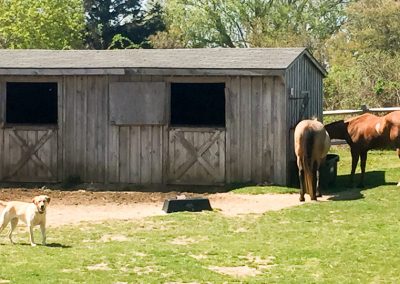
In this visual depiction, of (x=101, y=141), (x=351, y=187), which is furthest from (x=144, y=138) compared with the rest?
(x=351, y=187)

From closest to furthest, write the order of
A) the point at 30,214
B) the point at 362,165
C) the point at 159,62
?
the point at 30,214 → the point at 362,165 → the point at 159,62

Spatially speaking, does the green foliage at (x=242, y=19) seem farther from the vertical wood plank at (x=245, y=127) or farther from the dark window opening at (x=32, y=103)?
the vertical wood plank at (x=245, y=127)

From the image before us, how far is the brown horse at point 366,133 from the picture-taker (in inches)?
701

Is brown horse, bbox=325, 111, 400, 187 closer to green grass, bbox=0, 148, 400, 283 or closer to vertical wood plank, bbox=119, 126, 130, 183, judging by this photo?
green grass, bbox=0, 148, 400, 283

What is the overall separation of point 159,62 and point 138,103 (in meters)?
1.05

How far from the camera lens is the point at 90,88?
1850 centimetres

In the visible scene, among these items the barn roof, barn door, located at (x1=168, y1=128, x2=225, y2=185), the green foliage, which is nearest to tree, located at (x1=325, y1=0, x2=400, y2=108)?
the green foliage

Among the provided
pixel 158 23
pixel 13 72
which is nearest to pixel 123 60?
pixel 13 72

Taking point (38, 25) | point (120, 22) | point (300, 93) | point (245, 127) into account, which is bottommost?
point (245, 127)

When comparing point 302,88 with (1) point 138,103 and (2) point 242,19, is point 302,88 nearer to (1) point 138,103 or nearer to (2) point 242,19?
(1) point 138,103

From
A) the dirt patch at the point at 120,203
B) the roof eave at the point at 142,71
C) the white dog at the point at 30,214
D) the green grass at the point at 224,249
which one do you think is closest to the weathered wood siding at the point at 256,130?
the roof eave at the point at 142,71

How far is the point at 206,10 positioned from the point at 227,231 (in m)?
40.8

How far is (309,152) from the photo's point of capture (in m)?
16.0

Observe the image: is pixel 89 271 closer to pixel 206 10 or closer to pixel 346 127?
pixel 346 127
